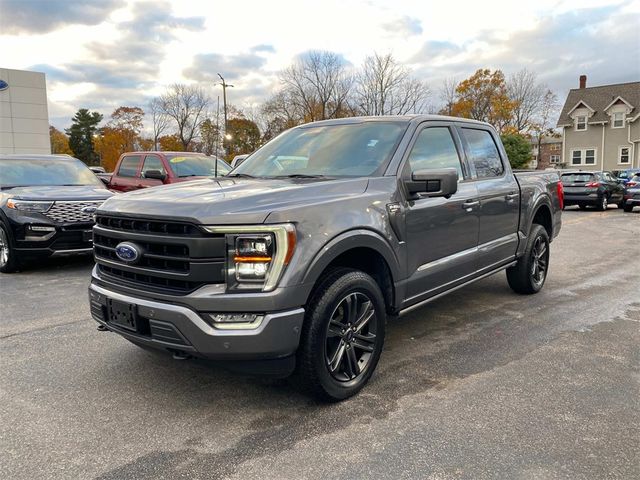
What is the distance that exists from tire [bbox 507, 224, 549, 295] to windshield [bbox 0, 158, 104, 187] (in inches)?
258

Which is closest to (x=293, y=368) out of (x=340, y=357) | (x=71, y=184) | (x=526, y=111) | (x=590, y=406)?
(x=340, y=357)

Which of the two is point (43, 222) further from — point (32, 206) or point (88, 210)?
point (88, 210)

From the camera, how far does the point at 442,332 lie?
15.6 ft

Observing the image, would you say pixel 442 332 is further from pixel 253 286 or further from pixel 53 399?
pixel 53 399

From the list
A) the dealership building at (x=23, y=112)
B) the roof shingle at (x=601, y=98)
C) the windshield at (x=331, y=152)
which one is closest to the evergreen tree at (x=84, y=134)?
the dealership building at (x=23, y=112)

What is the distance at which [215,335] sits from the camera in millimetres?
2768

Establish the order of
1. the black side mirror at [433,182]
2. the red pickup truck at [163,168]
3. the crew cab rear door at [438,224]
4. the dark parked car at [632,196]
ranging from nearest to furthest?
the black side mirror at [433,182] < the crew cab rear door at [438,224] < the red pickup truck at [163,168] < the dark parked car at [632,196]

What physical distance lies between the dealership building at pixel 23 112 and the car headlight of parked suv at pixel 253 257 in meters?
32.6

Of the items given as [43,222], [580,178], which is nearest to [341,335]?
[43,222]

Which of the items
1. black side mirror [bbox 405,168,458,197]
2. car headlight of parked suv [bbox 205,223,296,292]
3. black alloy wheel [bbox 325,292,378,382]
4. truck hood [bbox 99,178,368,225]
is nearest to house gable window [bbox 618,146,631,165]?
black side mirror [bbox 405,168,458,197]

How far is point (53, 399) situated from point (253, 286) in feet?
5.61

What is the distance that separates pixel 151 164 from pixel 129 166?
108 cm

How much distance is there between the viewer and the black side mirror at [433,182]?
3.54 metres

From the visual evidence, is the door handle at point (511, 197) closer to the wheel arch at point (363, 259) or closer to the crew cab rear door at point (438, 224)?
the crew cab rear door at point (438, 224)
